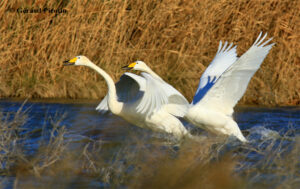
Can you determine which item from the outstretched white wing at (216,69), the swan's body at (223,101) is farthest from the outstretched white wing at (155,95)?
the outstretched white wing at (216,69)

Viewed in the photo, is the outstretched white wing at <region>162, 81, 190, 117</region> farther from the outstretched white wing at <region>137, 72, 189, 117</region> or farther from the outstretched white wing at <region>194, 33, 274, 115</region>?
the outstretched white wing at <region>194, 33, 274, 115</region>

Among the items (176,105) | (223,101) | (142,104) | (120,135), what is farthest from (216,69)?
(120,135)

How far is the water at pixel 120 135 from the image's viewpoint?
5098mm

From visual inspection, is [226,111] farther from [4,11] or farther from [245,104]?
[4,11]

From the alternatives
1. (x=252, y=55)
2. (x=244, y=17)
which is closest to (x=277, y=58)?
(x=244, y=17)

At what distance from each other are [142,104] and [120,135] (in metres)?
0.73

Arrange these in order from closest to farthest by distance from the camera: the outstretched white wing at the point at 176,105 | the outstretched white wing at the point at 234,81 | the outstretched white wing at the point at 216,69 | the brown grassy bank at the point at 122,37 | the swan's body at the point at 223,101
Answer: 1. the outstretched white wing at the point at 234,81
2. the swan's body at the point at 223,101
3. the outstretched white wing at the point at 176,105
4. the outstretched white wing at the point at 216,69
5. the brown grassy bank at the point at 122,37

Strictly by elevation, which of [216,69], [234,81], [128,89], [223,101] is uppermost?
[234,81]

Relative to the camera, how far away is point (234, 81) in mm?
6590

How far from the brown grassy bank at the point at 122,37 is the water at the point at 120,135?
0.73 metres

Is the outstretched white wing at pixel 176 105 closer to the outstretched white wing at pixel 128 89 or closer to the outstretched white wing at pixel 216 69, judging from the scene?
A: the outstretched white wing at pixel 128 89

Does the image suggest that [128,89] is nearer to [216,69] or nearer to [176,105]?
[176,105]

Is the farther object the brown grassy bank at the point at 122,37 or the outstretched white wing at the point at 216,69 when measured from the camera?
the brown grassy bank at the point at 122,37

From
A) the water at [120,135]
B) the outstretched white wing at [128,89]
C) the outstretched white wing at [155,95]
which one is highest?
the outstretched white wing at [155,95]
